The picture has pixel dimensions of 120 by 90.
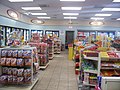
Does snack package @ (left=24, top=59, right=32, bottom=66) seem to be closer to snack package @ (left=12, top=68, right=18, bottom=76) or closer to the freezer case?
snack package @ (left=12, top=68, right=18, bottom=76)

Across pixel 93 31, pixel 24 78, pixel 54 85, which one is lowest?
pixel 54 85

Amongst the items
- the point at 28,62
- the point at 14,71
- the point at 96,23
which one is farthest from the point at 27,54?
the point at 96,23

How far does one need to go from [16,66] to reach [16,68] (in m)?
0.07

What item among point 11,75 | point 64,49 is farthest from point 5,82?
point 64,49

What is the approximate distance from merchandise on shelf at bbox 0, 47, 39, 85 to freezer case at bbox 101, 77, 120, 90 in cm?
343

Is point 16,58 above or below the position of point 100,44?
below

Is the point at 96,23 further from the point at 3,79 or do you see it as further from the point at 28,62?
the point at 3,79

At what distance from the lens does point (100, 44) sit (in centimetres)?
497

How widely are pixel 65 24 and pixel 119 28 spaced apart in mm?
5992

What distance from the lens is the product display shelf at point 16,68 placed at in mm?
4824

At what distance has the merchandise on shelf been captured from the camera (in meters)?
4.82

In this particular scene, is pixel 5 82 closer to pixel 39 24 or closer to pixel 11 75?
pixel 11 75

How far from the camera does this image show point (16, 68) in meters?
4.92

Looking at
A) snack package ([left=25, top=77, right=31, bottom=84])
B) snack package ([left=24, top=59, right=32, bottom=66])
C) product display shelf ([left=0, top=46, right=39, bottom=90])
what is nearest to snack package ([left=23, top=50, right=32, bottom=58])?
product display shelf ([left=0, top=46, right=39, bottom=90])
